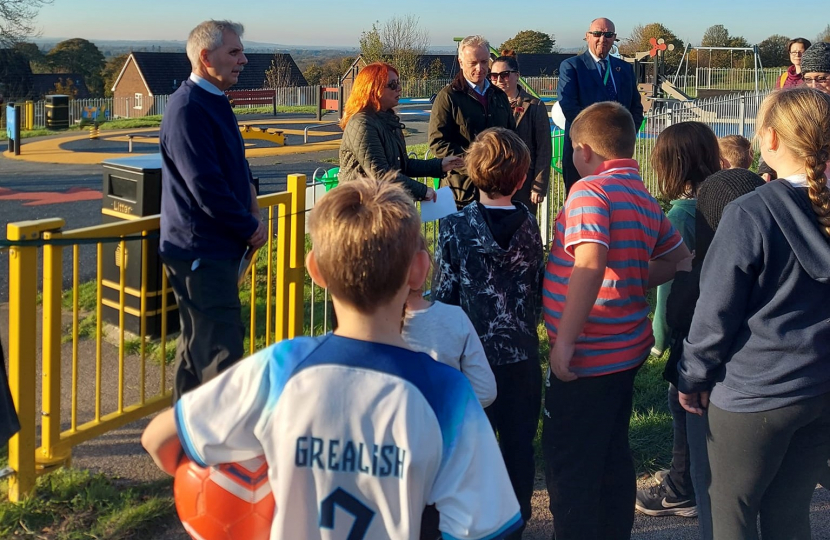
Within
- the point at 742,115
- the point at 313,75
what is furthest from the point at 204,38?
the point at 313,75

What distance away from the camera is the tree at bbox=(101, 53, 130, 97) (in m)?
75.6

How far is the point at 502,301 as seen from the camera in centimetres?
328

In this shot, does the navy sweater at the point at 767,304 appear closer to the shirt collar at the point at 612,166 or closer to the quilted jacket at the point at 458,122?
the shirt collar at the point at 612,166

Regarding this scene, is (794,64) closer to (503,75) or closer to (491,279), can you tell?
(503,75)

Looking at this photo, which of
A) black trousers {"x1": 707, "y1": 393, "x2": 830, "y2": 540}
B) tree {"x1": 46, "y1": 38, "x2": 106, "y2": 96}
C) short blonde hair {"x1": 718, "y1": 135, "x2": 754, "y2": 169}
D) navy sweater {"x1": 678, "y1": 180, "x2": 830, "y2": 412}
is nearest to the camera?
navy sweater {"x1": 678, "y1": 180, "x2": 830, "y2": 412}

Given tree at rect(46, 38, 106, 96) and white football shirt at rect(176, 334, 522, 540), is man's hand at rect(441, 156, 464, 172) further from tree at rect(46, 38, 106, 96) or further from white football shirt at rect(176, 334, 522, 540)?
tree at rect(46, 38, 106, 96)

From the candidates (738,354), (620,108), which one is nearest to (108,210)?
(620,108)

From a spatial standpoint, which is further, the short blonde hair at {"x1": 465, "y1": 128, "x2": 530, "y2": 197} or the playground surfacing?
the playground surfacing

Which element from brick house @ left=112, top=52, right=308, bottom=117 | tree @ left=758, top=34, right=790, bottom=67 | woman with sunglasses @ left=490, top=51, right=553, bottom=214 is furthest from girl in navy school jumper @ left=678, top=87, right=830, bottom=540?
brick house @ left=112, top=52, right=308, bottom=117

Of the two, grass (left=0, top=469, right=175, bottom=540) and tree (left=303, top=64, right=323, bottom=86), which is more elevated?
tree (left=303, top=64, right=323, bottom=86)

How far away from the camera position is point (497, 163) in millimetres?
3295

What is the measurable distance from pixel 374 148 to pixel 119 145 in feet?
59.7

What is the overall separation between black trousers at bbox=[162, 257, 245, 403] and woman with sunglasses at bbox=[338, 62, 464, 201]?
1.14 m

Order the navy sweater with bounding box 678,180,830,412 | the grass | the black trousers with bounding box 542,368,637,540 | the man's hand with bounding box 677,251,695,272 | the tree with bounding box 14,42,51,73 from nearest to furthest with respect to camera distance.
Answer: the navy sweater with bounding box 678,180,830,412 < the black trousers with bounding box 542,368,637,540 < the man's hand with bounding box 677,251,695,272 < the grass < the tree with bounding box 14,42,51,73
